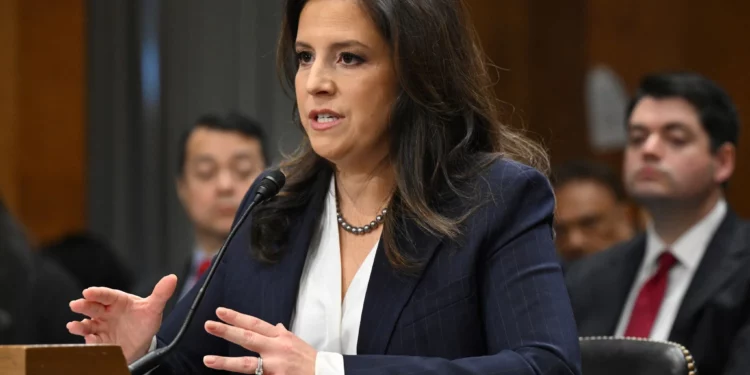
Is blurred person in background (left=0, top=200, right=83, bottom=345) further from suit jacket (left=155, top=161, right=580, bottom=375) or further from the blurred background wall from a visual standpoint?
suit jacket (left=155, top=161, right=580, bottom=375)

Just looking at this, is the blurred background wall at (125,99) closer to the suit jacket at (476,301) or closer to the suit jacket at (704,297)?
the suit jacket at (704,297)

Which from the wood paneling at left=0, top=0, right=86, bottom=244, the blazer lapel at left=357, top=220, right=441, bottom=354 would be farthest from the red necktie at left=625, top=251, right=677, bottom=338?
the wood paneling at left=0, top=0, right=86, bottom=244

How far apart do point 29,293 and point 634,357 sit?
2.79 meters

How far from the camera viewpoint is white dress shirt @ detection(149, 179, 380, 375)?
2.03 m

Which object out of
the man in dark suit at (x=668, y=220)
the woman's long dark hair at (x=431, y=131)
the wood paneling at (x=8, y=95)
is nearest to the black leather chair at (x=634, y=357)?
the woman's long dark hair at (x=431, y=131)

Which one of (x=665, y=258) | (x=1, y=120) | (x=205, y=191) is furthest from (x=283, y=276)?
(x=1, y=120)

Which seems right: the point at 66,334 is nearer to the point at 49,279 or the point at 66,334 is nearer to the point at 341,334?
the point at 49,279

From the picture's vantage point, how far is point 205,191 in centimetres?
442

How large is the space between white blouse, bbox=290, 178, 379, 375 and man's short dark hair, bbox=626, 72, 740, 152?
2.05 meters

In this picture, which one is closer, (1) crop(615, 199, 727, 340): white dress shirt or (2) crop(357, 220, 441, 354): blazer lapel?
(2) crop(357, 220, 441, 354): blazer lapel

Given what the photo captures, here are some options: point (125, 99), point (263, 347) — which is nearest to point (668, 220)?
point (263, 347)

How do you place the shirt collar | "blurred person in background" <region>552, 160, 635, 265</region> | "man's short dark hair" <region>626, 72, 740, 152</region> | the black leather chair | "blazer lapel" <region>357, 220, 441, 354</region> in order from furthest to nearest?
"blurred person in background" <region>552, 160, 635, 265</region> < "man's short dark hair" <region>626, 72, 740, 152</region> < the shirt collar < the black leather chair < "blazer lapel" <region>357, 220, 441, 354</region>

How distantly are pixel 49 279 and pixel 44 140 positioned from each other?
181 centimetres

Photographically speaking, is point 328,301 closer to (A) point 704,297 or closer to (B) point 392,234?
(B) point 392,234
